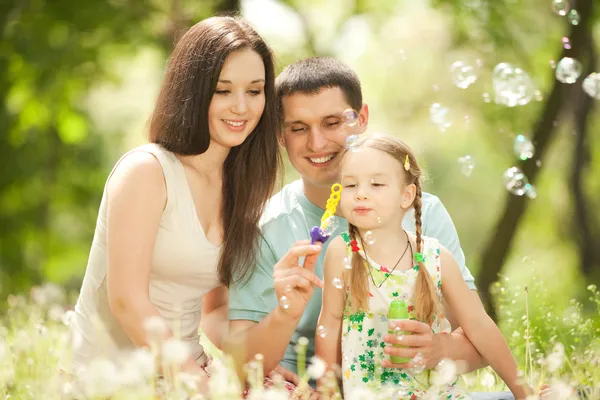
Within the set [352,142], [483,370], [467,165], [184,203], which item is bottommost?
[483,370]

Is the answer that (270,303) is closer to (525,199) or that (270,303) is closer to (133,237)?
(133,237)

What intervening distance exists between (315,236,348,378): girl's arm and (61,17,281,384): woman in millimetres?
447

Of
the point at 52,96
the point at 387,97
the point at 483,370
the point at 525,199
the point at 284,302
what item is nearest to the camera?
the point at 284,302

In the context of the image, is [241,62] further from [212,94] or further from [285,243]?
[285,243]

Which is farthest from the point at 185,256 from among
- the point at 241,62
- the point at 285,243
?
the point at 241,62

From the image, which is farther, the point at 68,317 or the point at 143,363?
the point at 68,317

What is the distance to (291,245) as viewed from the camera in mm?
3420

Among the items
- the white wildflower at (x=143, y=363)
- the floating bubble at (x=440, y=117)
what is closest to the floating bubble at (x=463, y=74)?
the floating bubble at (x=440, y=117)

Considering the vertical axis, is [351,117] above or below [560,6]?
below

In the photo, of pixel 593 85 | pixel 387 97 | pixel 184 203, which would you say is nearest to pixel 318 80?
pixel 184 203

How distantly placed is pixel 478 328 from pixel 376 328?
0.36 meters

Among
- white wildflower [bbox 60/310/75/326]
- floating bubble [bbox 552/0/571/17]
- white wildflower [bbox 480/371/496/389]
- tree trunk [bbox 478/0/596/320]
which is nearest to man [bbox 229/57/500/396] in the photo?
white wildflower [bbox 480/371/496/389]

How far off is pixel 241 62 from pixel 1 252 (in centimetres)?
710

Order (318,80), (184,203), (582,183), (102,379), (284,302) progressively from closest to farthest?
(102,379) < (284,302) < (184,203) < (318,80) < (582,183)
